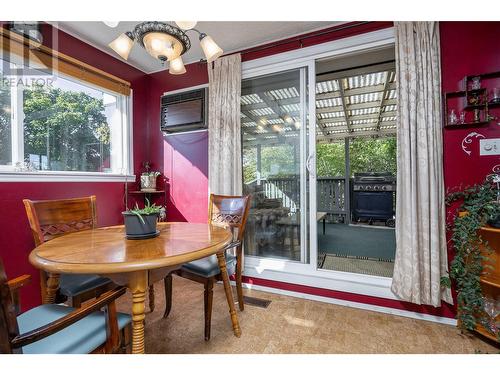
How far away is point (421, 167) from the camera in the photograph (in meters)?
1.78

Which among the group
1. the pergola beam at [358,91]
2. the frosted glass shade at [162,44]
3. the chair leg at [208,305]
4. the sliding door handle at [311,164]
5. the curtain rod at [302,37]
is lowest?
the chair leg at [208,305]

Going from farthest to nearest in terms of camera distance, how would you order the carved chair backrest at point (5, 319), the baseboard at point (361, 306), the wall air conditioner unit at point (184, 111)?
the wall air conditioner unit at point (184, 111) < the baseboard at point (361, 306) < the carved chair backrest at point (5, 319)

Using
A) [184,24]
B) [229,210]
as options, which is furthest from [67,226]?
[184,24]

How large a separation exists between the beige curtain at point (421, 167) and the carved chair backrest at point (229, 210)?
1286 millimetres

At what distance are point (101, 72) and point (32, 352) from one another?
99.0 inches

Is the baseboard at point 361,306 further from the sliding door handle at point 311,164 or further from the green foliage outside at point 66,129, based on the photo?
the green foliage outside at point 66,129

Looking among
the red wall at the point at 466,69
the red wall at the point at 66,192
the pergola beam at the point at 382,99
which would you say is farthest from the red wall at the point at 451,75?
the pergola beam at the point at 382,99

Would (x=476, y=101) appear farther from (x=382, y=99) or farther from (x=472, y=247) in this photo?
(x=382, y=99)

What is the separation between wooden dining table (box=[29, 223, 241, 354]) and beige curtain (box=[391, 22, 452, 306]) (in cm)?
147

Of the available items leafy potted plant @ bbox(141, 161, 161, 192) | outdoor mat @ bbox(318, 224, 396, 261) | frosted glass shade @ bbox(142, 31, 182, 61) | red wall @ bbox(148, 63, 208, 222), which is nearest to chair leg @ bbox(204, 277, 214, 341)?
red wall @ bbox(148, 63, 208, 222)

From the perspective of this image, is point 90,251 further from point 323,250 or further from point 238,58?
point 323,250

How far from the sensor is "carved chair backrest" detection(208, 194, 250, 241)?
6.54 feet

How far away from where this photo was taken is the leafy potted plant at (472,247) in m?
1.56

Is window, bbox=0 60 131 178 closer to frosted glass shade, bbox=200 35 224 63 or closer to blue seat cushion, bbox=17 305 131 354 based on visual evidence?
blue seat cushion, bbox=17 305 131 354
